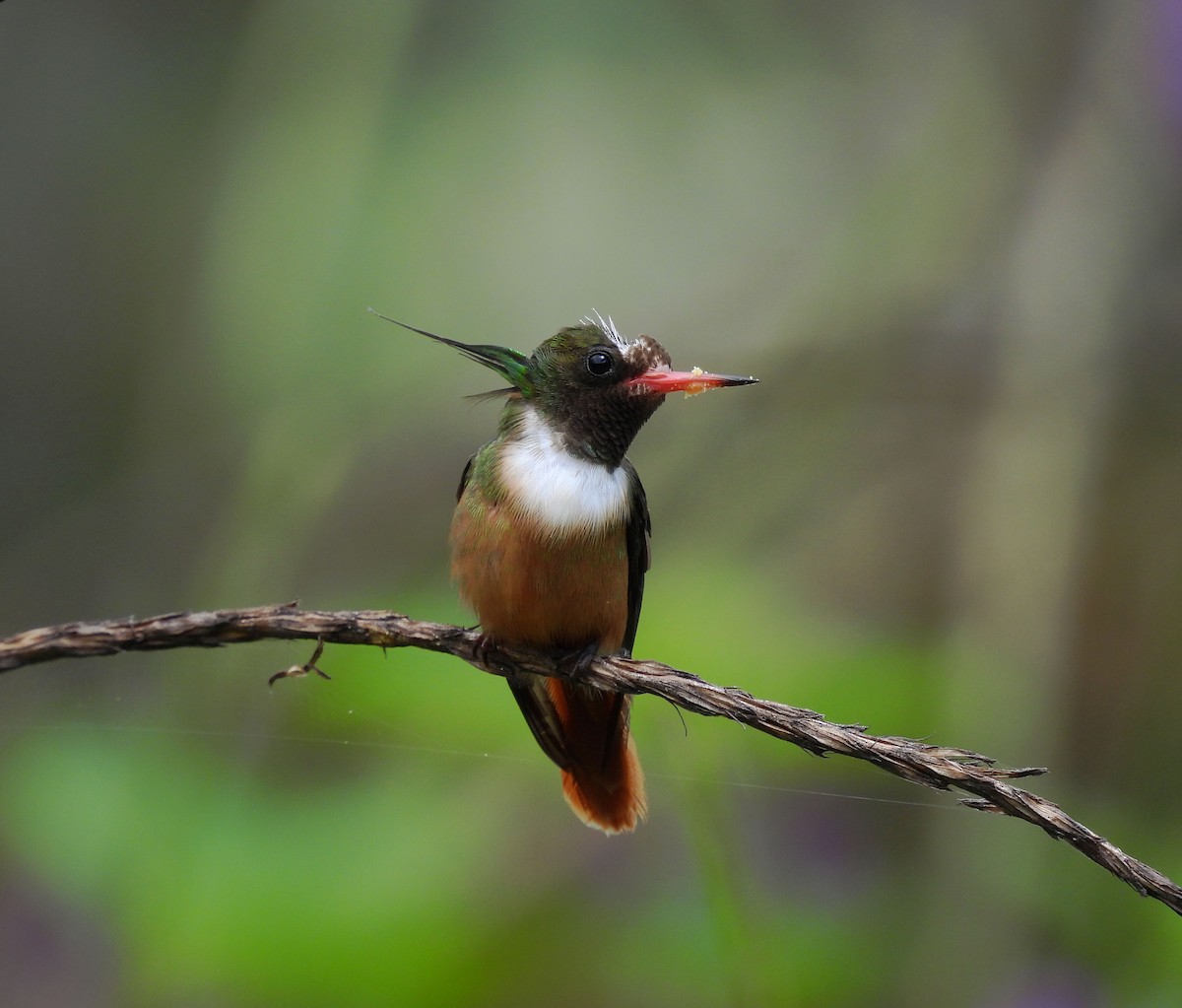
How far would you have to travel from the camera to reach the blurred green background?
1705 mm

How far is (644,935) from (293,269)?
1527 mm

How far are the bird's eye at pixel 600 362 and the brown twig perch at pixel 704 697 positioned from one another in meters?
0.42

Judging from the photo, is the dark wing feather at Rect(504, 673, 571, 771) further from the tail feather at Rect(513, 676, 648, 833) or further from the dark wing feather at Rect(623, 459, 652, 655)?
the dark wing feather at Rect(623, 459, 652, 655)

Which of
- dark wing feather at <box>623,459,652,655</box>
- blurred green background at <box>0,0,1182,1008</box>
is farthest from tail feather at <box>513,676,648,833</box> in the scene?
blurred green background at <box>0,0,1182,1008</box>

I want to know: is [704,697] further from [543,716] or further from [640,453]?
[640,453]

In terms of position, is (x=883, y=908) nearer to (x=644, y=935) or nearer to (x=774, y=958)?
(x=774, y=958)

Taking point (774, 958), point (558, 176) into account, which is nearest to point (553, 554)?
point (774, 958)

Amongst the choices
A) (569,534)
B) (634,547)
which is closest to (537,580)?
(569,534)

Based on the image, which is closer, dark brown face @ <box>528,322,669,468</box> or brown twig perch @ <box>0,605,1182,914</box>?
brown twig perch @ <box>0,605,1182,914</box>

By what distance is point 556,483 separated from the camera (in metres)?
1.37

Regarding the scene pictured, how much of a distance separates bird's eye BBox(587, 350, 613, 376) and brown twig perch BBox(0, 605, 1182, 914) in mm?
424

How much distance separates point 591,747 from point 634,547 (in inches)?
11.2

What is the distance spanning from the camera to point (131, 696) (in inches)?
62.1

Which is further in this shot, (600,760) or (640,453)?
(640,453)
